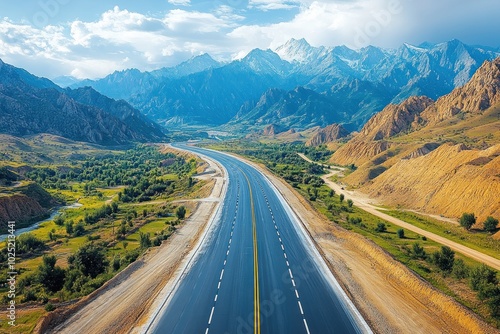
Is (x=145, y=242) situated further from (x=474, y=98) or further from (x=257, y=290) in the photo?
(x=474, y=98)

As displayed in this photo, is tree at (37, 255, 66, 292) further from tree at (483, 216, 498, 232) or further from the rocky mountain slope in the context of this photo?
the rocky mountain slope

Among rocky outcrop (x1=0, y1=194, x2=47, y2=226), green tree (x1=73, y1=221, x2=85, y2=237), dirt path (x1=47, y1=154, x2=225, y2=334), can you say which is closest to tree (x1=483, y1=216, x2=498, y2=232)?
dirt path (x1=47, y1=154, x2=225, y2=334)

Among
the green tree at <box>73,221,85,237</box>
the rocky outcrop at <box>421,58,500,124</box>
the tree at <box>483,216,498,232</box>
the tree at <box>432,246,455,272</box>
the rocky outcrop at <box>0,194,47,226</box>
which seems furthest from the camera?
the rocky outcrop at <box>421,58,500,124</box>

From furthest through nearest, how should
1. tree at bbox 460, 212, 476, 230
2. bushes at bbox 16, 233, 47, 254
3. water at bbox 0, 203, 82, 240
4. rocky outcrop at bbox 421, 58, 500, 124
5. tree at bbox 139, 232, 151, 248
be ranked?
rocky outcrop at bbox 421, 58, 500, 124
water at bbox 0, 203, 82, 240
tree at bbox 460, 212, 476, 230
bushes at bbox 16, 233, 47, 254
tree at bbox 139, 232, 151, 248

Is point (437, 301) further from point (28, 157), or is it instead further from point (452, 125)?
point (28, 157)

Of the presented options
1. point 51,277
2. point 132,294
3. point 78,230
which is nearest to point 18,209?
point 78,230

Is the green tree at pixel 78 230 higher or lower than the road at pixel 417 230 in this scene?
lower

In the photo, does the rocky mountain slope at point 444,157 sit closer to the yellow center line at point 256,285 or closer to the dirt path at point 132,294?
the yellow center line at point 256,285

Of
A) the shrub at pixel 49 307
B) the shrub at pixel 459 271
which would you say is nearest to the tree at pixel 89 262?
the shrub at pixel 49 307
